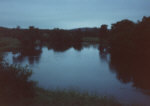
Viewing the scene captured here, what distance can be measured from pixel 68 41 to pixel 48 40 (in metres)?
9.45

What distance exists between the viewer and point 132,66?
27250 millimetres

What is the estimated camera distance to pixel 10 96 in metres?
6.44

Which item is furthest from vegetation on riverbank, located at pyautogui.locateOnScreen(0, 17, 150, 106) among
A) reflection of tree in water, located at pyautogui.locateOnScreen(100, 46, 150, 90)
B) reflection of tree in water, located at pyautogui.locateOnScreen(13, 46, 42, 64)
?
reflection of tree in water, located at pyautogui.locateOnScreen(13, 46, 42, 64)

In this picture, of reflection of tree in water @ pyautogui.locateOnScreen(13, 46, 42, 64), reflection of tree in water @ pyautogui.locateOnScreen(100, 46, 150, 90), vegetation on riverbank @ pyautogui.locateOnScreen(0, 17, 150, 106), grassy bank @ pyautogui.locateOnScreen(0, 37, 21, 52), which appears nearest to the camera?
vegetation on riverbank @ pyautogui.locateOnScreen(0, 17, 150, 106)

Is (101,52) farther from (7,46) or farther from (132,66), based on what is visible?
(7,46)

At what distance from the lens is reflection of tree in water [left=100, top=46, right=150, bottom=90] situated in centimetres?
1922

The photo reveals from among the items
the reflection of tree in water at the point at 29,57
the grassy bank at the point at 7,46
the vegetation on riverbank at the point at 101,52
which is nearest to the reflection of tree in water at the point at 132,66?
the vegetation on riverbank at the point at 101,52

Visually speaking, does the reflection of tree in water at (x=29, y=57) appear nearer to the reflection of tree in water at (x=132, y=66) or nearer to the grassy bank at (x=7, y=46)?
the grassy bank at (x=7, y=46)

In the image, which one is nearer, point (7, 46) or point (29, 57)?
point (29, 57)

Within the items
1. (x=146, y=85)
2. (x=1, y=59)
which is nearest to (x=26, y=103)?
(x=1, y=59)

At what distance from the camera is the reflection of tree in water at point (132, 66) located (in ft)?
63.1

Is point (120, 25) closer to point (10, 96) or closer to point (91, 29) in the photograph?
point (10, 96)

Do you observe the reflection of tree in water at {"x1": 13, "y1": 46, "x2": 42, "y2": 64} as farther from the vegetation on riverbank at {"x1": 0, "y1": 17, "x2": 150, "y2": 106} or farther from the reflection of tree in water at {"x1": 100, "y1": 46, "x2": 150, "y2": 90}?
the reflection of tree in water at {"x1": 100, "y1": 46, "x2": 150, "y2": 90}

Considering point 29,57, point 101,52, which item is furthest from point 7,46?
point 101,52
